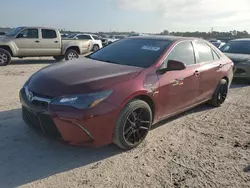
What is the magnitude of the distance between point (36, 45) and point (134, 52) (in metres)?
9.50

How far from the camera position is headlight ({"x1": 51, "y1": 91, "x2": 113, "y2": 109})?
10.4 feet

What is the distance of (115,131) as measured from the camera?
3.48 m

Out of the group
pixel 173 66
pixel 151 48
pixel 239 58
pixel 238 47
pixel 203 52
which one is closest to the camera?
pixel 173 66

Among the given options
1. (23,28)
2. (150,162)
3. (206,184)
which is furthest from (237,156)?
(23,28)

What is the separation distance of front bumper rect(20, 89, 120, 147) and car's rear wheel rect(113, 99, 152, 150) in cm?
13

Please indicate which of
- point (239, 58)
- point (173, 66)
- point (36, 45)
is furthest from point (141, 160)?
point (36, 45)

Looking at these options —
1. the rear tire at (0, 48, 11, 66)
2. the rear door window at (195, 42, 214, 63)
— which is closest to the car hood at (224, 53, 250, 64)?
the rear door window at (195, 42, 214, 63)

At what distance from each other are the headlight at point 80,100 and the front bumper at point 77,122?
0.05m

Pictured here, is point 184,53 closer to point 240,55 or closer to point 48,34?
point 240,55

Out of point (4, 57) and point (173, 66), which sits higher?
point (173, 66)

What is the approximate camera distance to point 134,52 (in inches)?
180

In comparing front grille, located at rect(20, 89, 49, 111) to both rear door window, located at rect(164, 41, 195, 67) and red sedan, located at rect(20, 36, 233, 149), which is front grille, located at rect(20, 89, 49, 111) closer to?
red sedan, located at rect(20, 36, 233, 149)

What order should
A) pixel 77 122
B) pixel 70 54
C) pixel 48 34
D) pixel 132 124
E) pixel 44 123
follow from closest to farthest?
pixel 77 122, pixel 44 123, pixel 132 124, pixel 48 34, pixel 70 54

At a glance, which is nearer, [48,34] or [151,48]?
[151,48]
